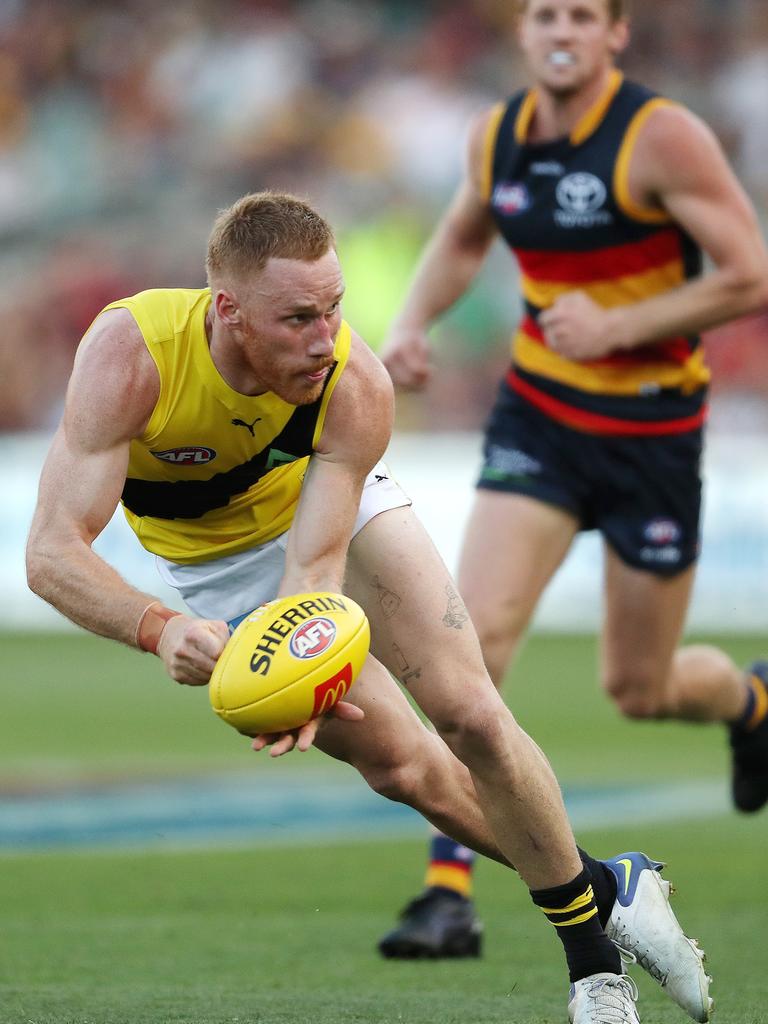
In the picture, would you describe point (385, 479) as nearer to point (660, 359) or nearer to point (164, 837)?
point (660, 359)

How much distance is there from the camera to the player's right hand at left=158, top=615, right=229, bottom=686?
365 centimetres

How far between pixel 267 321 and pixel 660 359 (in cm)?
Result: 273

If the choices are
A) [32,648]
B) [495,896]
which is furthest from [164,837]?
[32,648]

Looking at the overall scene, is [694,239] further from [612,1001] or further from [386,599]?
[612,1001]

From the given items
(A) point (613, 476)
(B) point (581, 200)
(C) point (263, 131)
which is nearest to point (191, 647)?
(A) point (613, 476)

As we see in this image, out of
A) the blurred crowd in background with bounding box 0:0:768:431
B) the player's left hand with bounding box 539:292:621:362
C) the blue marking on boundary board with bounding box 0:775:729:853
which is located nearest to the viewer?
the player's left hand with bounding box 539:292:621:362

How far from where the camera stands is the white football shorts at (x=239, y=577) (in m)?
4.60

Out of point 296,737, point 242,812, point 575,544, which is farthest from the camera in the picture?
point 575,544

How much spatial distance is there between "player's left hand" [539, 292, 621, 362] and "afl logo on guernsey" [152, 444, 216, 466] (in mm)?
2105

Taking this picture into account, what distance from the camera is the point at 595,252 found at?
6.13m

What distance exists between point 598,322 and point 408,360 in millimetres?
701

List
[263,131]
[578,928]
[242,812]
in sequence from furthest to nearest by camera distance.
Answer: [263,131] → [242,812] → [578,928]

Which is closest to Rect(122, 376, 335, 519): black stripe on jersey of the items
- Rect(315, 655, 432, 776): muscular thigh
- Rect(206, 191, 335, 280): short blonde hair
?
Rect(206, 191, 335, 280): short blonde hair

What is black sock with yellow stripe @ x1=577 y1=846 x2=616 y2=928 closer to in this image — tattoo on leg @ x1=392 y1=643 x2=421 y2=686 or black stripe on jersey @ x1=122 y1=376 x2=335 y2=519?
tattoo on leg @ x1=392 y1=643 x2=421 y2=686
